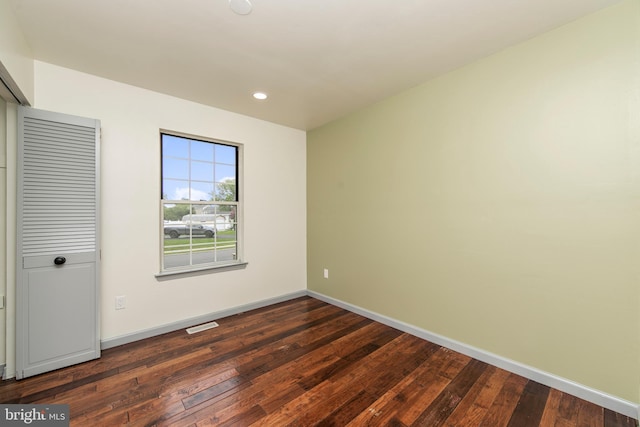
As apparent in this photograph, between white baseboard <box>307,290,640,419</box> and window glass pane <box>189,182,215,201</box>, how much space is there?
2493 millimetres

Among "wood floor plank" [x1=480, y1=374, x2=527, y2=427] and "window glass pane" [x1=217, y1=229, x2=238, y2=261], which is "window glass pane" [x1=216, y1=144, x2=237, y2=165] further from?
"wood floor plank" [x1=480, y1=374, x2=527, y2=427]

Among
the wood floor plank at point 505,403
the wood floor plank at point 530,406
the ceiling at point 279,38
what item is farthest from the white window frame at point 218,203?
the wood floor plank at point 530,406

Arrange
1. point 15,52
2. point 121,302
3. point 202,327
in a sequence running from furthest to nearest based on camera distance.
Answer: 1. point 202,327
2. point 121,302
3. point 15,52

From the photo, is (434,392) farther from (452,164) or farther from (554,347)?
(452,164)

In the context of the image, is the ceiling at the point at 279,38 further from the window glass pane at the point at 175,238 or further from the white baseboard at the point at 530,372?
the white baseboard at the point at 530,372

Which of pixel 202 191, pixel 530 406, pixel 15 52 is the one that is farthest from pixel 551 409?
pixel 15 52

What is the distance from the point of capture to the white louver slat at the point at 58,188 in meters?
2.08

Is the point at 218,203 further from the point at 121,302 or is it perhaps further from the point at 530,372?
the point at 530,372

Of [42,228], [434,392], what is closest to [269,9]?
[42,228]

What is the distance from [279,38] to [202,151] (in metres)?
1.81

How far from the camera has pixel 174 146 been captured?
3098 millimetres

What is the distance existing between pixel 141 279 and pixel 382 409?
253 centimetres

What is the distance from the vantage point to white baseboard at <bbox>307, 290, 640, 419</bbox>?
1727 millimetres

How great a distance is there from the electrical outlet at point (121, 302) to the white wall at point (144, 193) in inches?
1.3
